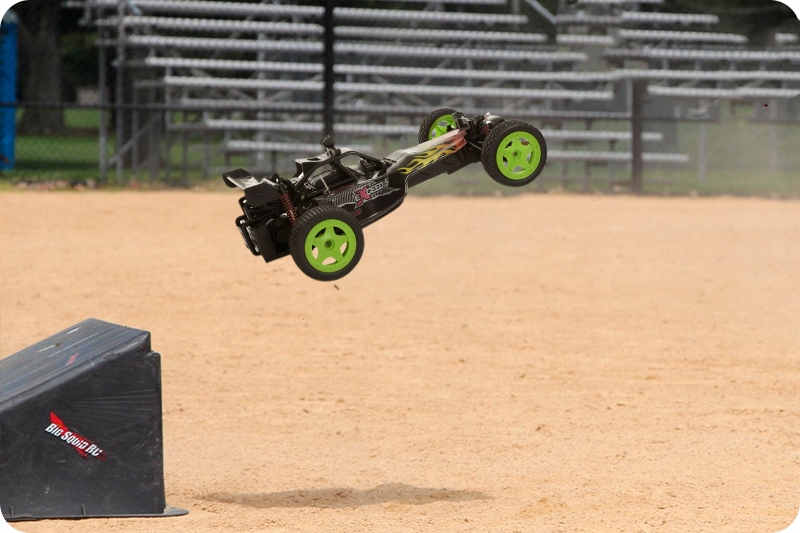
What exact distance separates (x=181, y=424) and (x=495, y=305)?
328cm

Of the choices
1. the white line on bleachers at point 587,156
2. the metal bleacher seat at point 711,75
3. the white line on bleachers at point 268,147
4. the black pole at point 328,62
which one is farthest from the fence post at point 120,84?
the metal bleacher seat at point 711,75

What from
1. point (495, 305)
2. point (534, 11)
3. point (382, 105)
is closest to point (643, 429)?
point (495, 305)

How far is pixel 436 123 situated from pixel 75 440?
5.80 feet

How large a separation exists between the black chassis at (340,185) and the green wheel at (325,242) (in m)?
0.17

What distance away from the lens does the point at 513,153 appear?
3451mm

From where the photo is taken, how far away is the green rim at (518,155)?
3436 mm

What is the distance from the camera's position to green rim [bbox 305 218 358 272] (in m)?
3.19

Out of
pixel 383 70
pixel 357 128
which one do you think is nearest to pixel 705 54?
pixel 383 70

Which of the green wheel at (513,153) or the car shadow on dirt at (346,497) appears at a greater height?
the green wheel at (513,153)

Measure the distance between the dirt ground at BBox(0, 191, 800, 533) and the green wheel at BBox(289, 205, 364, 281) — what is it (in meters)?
1.47

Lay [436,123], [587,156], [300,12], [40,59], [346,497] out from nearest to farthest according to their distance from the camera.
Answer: [436,123] < [346,497] < [587,156] < [300,12] < [40,59]

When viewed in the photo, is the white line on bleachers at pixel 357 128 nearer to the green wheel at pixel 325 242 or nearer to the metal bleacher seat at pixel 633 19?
the metal bleacher seat at pixel 633 19

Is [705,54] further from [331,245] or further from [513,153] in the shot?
[331,245]

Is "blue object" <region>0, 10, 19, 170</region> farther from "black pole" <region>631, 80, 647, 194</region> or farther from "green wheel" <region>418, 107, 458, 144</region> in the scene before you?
"green wheel" <region>418, 107, 458, 144</region>
